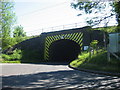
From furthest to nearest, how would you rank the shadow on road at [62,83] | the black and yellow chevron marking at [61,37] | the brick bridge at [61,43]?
the black and yellow chevron marking at [61,37] → the brick bridge at [61,43] → the shadow on road at [62,83]

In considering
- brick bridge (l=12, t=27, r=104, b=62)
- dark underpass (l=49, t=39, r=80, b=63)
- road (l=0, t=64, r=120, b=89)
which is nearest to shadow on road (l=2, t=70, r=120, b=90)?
road (l=0, t=64, r=120, b=89)

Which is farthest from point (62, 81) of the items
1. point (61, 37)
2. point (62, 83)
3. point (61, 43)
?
point (61, 43)

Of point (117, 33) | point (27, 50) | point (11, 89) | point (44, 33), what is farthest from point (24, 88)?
point (27, 50)

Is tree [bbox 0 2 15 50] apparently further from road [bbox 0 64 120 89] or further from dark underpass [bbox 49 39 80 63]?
road [bbox 0 64 120 89]

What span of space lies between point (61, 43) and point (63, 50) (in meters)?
1.67

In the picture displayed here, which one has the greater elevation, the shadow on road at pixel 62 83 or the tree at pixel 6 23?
the tree at pixel 6 23

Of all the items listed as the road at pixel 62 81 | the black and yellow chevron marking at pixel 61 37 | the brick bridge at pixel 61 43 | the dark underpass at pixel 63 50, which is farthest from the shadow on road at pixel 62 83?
the dark underpass at pixel 63 50

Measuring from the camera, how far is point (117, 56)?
11.0 meters

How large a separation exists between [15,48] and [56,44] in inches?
345

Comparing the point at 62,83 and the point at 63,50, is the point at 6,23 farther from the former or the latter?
the point at 62,83

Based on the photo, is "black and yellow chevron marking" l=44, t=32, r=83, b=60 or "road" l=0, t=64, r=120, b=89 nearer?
"road" l=0, t=64, r=120, b=89

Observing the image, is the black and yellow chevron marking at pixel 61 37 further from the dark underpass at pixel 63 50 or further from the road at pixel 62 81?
the road at pixel 62 81

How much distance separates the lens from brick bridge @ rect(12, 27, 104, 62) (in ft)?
69.7

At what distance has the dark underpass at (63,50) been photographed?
2670cm
